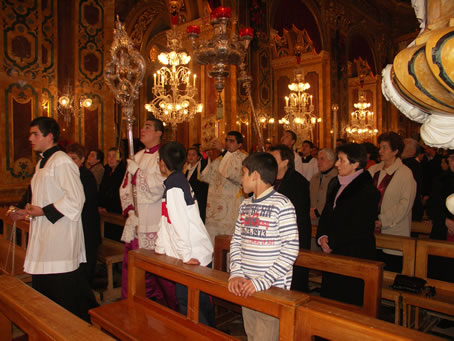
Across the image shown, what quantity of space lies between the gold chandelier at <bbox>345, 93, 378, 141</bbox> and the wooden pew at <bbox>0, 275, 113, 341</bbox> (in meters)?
18.6

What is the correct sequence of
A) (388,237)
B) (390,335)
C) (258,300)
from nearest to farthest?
(390,335) → (258,300) → (388,237)

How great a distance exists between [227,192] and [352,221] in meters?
2.36

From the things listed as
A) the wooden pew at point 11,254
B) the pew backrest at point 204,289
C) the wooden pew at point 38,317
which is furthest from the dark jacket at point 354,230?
the wooden pew at point 11,254

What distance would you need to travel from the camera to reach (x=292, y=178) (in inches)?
131

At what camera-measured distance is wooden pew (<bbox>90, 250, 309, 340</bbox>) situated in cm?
174

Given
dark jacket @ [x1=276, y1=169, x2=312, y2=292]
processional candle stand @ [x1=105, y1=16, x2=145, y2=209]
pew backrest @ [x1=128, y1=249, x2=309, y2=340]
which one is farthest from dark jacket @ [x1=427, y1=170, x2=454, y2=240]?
processional candle stand @ [x1=105, y1=16, x2=145, y2=209]

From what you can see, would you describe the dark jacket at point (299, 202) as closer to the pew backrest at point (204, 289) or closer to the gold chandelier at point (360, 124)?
A: the pew backrest at point (204, 289)

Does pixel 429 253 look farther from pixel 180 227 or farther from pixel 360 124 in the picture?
pixel 360 124

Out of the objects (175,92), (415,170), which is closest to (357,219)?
(415,170)

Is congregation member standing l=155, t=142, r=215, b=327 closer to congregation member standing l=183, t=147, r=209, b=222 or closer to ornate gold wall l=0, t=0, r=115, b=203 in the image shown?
congregation member standing l=183, t=147, r=209, b=222

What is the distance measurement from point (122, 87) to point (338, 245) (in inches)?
96.3

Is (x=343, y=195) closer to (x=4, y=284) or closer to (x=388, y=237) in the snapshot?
(x=388, y=237)

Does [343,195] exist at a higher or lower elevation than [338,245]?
higher

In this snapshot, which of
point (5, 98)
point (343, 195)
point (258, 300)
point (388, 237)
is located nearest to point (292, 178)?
point (343, 195)
